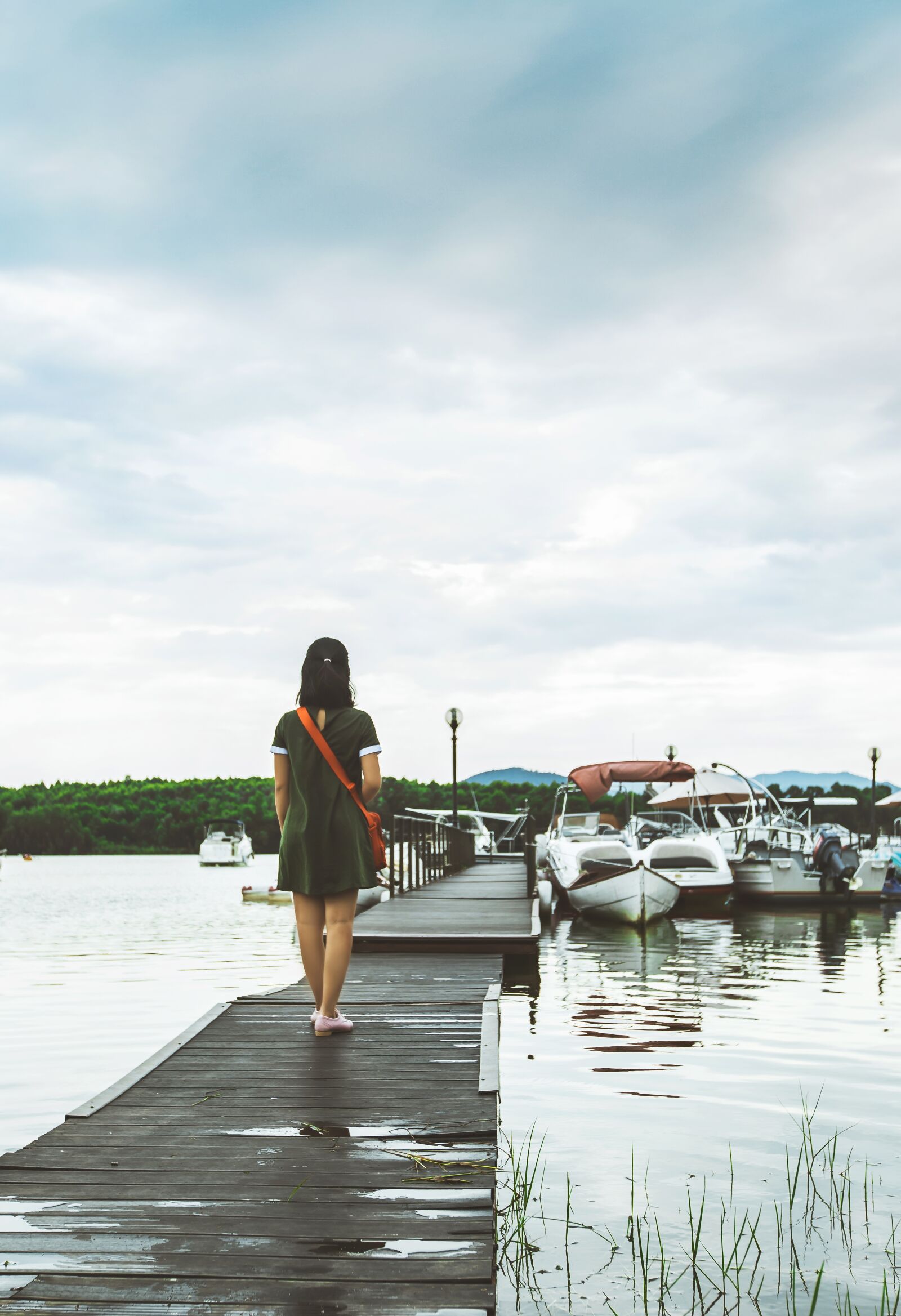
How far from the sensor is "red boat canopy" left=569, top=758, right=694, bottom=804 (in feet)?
91.6

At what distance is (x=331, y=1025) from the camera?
729 centimetres

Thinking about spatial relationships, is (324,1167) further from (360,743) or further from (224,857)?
(224,857)

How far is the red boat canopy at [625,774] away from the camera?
27922 millimetres

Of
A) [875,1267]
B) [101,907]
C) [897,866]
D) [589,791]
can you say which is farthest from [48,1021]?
[897,866]

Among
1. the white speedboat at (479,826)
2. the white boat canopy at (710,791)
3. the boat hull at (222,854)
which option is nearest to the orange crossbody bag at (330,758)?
the white boat canopy at (710,791)

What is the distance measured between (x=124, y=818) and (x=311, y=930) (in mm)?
102690

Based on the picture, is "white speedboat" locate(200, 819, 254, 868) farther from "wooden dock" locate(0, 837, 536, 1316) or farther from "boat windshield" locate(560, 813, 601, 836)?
"wooden dock" locate(0, 837, 536, 1316)

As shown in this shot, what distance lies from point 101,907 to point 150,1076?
31.6 metres

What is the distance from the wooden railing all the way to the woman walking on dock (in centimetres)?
801

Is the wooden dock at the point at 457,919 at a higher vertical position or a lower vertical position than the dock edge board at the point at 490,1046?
lower

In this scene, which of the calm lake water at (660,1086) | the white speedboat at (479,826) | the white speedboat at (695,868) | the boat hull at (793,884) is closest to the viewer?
the calm lake water at (660,1086)

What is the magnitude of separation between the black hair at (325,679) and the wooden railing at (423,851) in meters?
8.25

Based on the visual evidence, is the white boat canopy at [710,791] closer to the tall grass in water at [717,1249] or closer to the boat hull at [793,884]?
the boat hull at [793,884]

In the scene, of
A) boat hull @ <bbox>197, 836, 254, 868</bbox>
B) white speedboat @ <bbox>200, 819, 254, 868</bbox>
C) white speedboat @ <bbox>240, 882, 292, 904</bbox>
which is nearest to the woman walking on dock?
white speedboat @ <bbox>240, 882, 292, 904</bbox>
